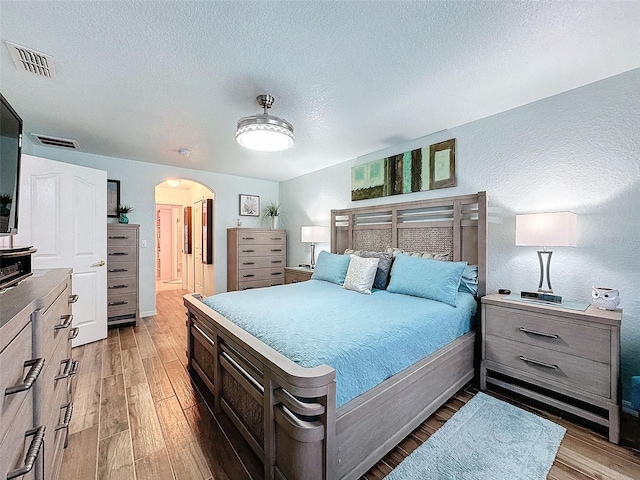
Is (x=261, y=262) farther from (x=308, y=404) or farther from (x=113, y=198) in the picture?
(x=308, y=404)

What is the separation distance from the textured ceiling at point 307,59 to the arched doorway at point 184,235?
8.58 feet

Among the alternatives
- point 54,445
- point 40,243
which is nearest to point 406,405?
point 54,445

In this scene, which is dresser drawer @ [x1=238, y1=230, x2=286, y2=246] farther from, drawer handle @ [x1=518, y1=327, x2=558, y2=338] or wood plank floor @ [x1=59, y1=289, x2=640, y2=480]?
drawer handle @ [x1=518, y1=327, x2=558, y2=338]

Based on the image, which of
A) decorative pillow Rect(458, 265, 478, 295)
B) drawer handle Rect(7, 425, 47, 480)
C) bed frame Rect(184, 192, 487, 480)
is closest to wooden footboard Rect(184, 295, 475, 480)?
bed frame Rect(184, 192, 487, 480)

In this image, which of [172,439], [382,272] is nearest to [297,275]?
[382,272]

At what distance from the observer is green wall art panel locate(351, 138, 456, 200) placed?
9.75 feet

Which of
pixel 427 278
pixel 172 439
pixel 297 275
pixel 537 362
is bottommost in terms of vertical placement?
pixel 172 439

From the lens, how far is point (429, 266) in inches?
96.4

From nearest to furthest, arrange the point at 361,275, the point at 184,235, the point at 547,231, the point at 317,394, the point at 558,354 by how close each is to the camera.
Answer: the point at 317,394 < the point at 558,354 < the point at 547,231 < the point at 361,275 < the point at 184,235

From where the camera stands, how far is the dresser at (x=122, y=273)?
3699mm

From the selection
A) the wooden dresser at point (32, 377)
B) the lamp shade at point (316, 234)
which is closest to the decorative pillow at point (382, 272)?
the lamp shade at point (316, 234)

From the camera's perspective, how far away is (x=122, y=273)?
378 cm

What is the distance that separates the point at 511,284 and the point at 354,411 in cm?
202

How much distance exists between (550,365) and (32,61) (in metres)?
4.03
